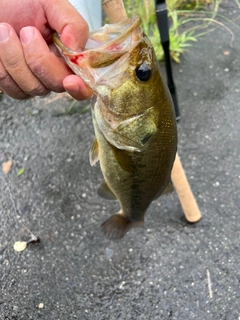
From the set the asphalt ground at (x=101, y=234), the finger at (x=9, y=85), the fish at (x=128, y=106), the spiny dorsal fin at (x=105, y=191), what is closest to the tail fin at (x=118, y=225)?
the spiny dorsal fin at (x=105, y=191)

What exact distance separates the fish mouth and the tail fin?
0.88 metres

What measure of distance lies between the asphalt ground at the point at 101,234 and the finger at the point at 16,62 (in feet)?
4.34

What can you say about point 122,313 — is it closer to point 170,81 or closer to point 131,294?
point 131,294

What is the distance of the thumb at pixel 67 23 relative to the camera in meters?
1.37

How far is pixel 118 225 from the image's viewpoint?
2.14 meters

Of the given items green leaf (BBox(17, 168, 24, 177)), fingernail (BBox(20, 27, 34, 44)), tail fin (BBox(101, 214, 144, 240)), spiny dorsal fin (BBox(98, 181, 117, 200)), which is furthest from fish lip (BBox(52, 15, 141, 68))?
green leaf (BBox(17, 168, 24, 177))

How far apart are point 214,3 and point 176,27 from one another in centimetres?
67

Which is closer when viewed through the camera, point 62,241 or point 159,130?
point 159,130

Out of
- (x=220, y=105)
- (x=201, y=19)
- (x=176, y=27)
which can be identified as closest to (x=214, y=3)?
(x=201, y=19)

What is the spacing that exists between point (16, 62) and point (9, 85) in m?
0.14

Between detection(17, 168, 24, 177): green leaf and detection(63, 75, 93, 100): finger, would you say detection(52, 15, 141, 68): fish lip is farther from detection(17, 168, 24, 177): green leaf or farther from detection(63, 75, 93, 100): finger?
detection(17, 168, 24, 177): green leaf

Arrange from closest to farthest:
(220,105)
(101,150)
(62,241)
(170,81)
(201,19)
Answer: (101,150) < (62,241) < (170,81) < (220,105) < (201,19)

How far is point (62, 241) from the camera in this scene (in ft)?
8.74

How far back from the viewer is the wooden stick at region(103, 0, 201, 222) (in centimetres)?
192
